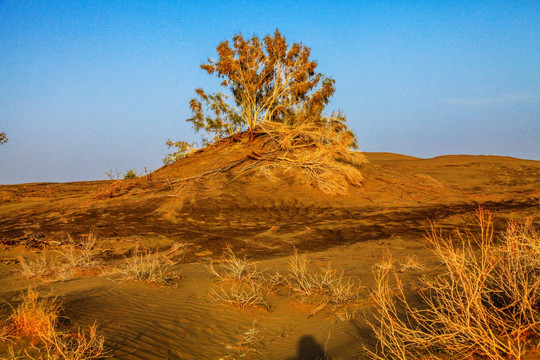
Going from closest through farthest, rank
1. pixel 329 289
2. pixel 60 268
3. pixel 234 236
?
pixel 329 289 < pixel 60 268 < pixel 234 236

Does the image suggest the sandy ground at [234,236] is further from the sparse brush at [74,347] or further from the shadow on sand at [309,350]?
the sparse brush at [74,347]

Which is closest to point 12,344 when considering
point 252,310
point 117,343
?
point 117,343

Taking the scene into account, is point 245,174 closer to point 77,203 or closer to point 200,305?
point 77,203

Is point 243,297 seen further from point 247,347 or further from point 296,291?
point 247,347

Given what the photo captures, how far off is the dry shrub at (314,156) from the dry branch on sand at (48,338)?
12.0 m

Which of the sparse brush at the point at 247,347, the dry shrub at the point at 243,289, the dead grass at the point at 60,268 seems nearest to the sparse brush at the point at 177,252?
the dead grass at the point at 60,268

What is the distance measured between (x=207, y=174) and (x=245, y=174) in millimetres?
1636

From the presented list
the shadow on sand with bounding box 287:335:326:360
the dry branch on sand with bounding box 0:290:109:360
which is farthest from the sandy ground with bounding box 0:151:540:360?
the dry branch on sand with bounding box 0:290:109:360

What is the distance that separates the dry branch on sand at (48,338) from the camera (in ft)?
10.5

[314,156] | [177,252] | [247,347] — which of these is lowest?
[247,347]

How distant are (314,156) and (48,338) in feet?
43.9

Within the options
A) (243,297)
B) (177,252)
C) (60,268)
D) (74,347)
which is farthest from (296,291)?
(60,268)

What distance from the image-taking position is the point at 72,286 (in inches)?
237

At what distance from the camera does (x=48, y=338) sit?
3.20 m
